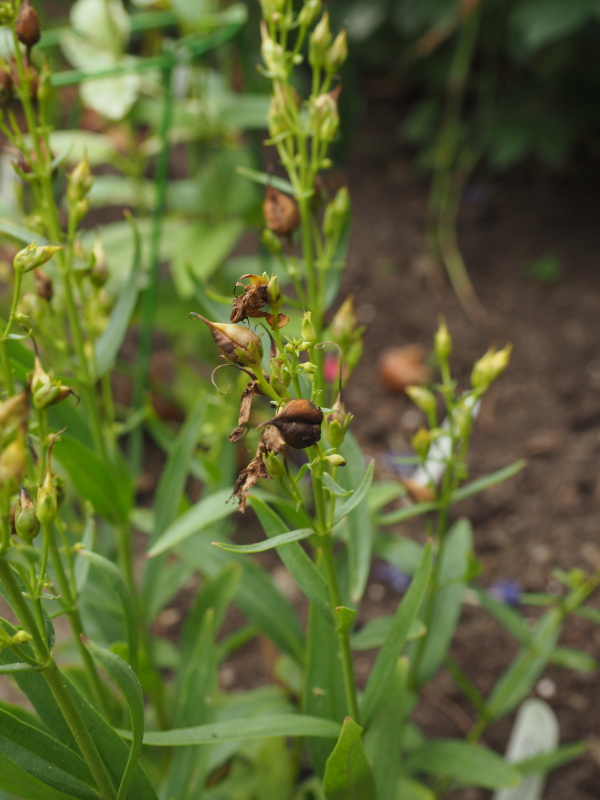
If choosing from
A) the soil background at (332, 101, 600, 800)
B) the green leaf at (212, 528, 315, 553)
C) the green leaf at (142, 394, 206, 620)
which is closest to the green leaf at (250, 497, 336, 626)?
the green leaf at (212, 528, 315, 553)

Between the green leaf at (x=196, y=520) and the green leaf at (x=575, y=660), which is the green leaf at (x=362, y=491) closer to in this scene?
the green leaf at (x=196, y=520)

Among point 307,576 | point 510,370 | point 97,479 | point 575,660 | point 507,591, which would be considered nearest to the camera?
point 307,576

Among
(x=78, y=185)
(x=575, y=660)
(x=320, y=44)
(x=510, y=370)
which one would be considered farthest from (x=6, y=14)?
(x=510, y=370)

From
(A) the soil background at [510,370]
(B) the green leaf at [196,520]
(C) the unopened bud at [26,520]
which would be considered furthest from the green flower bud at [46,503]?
Answer: (A) the soil background at [510,370]

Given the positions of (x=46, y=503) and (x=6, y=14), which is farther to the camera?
(x=6, y=14)

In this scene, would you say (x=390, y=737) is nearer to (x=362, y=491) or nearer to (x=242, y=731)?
(x=242, y=731)

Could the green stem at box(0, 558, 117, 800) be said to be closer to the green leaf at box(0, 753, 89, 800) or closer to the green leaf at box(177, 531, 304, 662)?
the green leaf at box(0, 753, 89, 800)
